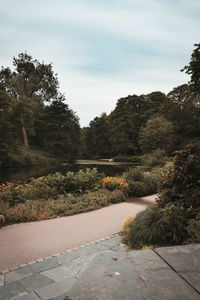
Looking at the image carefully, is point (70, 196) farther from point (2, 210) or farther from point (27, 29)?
point (27, 29)

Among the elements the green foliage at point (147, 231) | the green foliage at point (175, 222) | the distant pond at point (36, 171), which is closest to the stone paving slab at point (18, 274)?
the green foliage at point (147, 231)

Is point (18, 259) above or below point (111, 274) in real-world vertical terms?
below

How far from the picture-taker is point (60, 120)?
38594 millimetres

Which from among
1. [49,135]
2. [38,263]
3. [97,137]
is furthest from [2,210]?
[97,137]

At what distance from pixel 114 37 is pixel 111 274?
9.31 metres

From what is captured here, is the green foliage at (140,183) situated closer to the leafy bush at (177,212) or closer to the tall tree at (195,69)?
the leafy bush at (177,212)

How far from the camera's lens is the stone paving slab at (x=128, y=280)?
127 centimetres

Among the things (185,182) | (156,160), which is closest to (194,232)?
(185,182)

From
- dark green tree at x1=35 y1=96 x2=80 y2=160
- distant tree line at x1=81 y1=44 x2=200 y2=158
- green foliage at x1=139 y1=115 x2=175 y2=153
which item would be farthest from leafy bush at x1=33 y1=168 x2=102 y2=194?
dark green tree at x1=35 y1=96 x2=80 y2=160

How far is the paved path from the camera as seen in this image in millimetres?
3559

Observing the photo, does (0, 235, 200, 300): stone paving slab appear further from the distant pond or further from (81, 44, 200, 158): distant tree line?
(81, 44, 200, 158): distant tree line

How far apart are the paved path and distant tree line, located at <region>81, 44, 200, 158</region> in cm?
2099

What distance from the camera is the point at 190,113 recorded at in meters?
36.1

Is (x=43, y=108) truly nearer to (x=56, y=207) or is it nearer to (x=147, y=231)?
(x=56, y=207)
